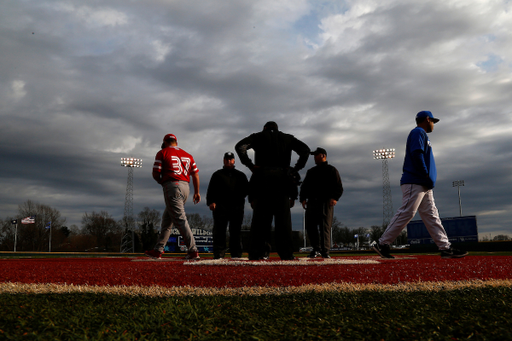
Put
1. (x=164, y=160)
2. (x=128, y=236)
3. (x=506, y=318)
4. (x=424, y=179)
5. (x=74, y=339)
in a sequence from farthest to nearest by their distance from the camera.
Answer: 1. (x=128, y=236)
2. (x=164, y=160)
3. (x=424, y=179)
4. (x=506, y=318)
5. (x=74, y=339)

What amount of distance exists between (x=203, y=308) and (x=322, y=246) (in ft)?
18.8

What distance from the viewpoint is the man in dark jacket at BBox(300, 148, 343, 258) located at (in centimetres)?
716

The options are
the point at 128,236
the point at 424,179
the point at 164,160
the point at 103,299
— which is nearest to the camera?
the point at 103,299

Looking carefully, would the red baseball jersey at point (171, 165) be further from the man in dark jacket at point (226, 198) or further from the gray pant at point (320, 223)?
the gray pant at point (320, 223)

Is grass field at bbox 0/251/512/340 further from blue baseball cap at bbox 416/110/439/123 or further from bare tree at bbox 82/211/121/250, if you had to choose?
bare tree at bbox 82/211/121/250

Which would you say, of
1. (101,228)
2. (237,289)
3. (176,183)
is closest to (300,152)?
(176,183)

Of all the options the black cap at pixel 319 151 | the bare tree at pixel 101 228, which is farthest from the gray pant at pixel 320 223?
the bare tree at pixel 101 228

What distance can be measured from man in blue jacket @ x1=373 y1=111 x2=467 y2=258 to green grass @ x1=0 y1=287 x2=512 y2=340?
11.7 feet

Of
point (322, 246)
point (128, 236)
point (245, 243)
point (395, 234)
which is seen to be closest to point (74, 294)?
point (395, 234)

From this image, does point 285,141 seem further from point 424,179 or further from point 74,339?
point 74,339

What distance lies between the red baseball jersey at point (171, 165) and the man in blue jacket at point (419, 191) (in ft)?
12.0

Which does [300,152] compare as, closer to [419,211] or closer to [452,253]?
[419,211]

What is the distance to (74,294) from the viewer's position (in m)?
2.20

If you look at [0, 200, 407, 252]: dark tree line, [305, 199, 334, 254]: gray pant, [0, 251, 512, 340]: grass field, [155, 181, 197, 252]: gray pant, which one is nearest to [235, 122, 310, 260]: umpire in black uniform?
[155, 181, 197, 252]: gray pant
